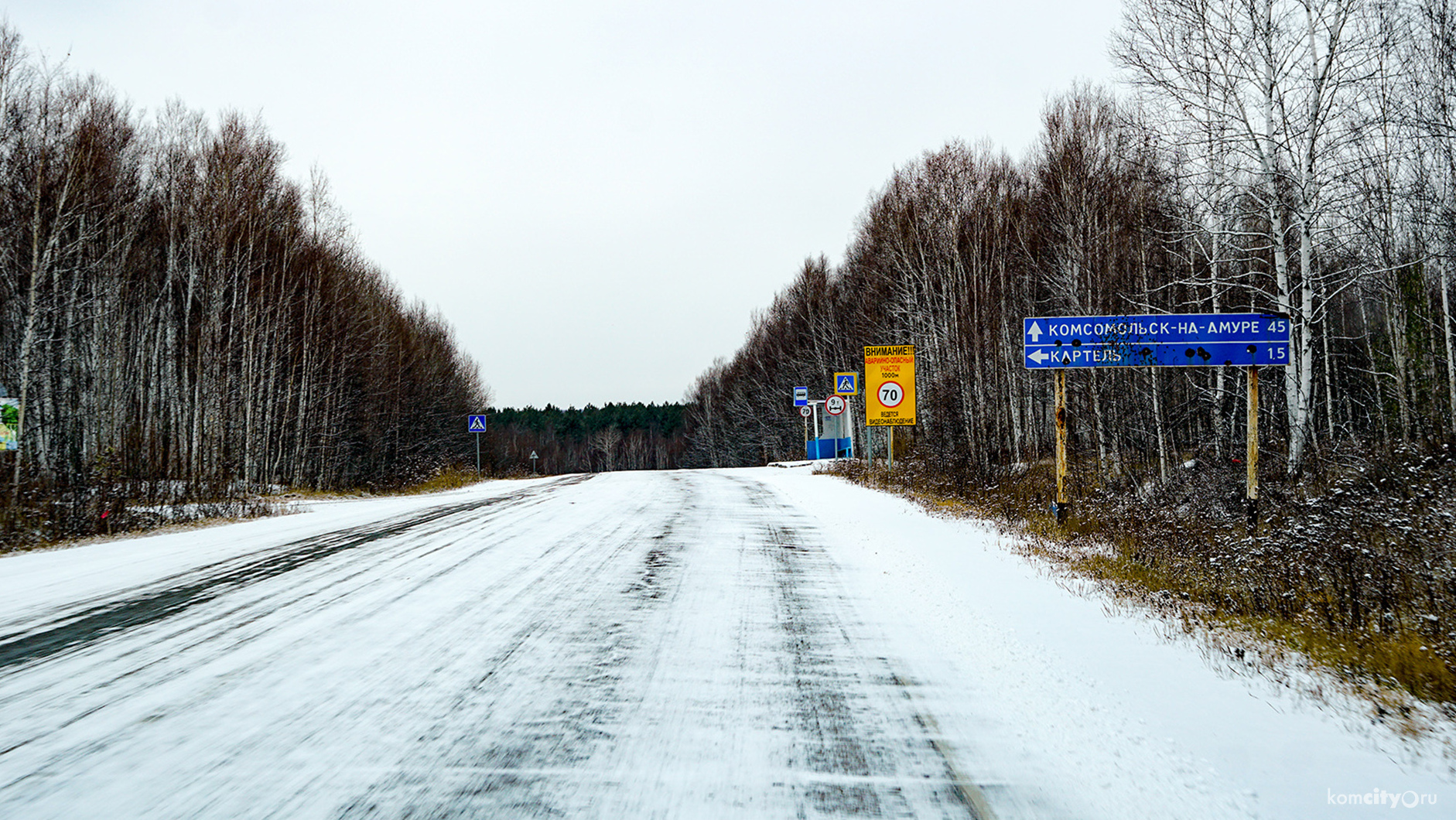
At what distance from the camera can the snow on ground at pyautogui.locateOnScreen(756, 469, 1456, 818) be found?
289 cm

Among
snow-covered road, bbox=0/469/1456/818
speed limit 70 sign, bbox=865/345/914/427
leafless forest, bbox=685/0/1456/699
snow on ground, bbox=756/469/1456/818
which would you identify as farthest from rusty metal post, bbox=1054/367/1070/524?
speed limit 70 sign, bbox=865/345/914/427

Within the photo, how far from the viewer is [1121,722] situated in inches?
145

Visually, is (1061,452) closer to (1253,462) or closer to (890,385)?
(1253,462)

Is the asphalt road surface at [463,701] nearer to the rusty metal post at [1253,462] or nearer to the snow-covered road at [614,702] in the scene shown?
the snow-covered road at [614,702]

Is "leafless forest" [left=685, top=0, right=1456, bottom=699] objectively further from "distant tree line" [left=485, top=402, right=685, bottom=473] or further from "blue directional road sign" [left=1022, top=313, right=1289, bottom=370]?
"distant tree line" [left=485, top=402, right=685, bottom=473]

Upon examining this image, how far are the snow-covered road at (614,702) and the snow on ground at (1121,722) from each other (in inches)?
0.8

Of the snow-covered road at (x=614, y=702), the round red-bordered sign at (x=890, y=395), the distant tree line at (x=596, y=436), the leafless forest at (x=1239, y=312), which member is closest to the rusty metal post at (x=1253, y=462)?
the leafless forest at (x=1239, y=312)

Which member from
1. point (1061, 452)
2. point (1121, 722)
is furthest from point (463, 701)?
point (1061, 452)

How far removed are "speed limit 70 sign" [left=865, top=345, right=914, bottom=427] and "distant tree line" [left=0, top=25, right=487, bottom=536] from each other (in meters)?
16.4

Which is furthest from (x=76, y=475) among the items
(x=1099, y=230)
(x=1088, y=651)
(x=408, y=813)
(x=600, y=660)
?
(x=1099, y=230)

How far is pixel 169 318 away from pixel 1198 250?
33.3m

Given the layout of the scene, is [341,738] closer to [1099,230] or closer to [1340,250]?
[1340,250]

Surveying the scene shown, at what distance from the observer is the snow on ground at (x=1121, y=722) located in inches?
114

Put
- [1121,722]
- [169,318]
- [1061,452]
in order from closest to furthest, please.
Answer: [1121,722] → [1061,452] → [169,318]
